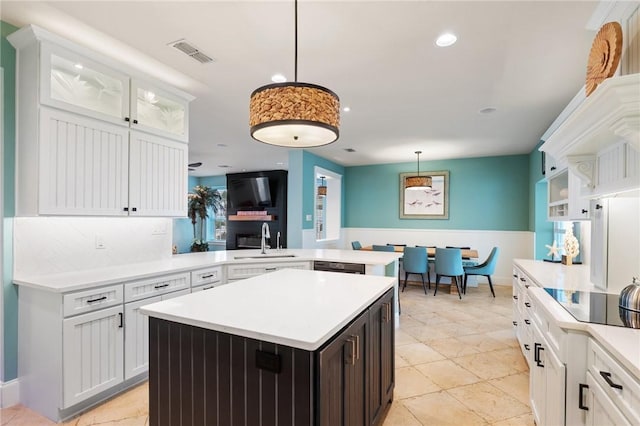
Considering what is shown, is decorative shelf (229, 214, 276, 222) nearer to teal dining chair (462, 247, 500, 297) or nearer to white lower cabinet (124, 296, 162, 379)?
teal dining chair (462, 247, 500, 297)

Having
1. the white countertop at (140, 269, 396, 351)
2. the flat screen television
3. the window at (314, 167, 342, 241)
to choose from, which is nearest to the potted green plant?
the flat screen television

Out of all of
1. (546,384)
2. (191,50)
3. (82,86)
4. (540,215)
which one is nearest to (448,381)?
(546,384)

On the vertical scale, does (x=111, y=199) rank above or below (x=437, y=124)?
below

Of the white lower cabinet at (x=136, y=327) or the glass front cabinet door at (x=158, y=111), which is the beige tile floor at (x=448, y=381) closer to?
the white lower cabinet at (x=136, y=327)

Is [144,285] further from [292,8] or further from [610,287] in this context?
[610,287]

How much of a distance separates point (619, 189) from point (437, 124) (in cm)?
282

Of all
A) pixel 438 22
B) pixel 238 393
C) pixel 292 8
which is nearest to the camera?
pixel 238 393

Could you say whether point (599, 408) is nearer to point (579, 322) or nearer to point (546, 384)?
point (579, 322)

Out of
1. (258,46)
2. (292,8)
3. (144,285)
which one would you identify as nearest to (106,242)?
(144,285)

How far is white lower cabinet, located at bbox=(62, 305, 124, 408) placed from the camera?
6.72 feet

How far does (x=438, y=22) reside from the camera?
2088 millimetres

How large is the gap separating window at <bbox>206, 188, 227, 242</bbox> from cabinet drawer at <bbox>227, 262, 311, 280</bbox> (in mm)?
6906

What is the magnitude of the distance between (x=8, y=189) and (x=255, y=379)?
2.25 meters

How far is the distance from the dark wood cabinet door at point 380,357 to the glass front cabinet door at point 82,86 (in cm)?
252
